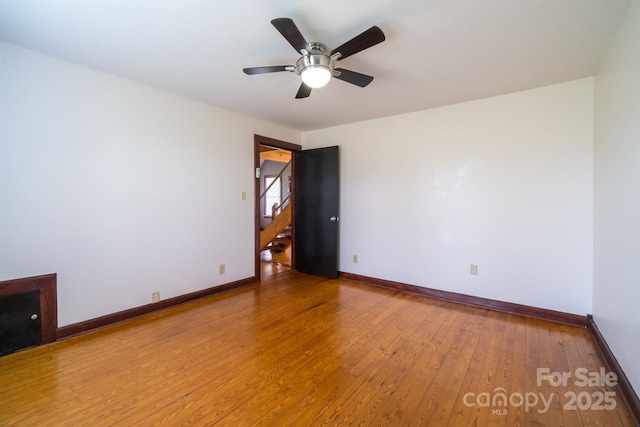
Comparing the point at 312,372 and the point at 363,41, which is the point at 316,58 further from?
the point at 312,372

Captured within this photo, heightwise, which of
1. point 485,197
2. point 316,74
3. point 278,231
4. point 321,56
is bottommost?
point 278,231

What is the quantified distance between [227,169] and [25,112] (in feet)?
6.08

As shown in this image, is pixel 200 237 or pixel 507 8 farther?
pixel 200 237

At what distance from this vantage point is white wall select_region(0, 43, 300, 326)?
6.93ft

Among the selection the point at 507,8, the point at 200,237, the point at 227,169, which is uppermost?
the point at 507,8

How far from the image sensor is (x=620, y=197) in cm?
181

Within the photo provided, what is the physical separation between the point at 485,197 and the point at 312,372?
263 cm

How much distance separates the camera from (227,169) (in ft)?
11.8

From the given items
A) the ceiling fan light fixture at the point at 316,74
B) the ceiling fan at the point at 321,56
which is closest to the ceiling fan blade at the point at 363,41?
the ceiling fan at the point at 321,56

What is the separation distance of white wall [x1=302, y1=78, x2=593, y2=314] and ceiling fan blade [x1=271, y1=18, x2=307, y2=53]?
2290 mm

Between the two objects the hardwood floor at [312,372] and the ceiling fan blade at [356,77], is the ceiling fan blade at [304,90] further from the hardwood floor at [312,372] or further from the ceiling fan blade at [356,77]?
the hardwood floor at [312,372]

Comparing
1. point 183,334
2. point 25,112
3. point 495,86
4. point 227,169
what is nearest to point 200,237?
point 227,169

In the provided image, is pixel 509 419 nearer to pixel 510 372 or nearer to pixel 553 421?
pixel 553 421

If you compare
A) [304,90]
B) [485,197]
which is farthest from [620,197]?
[304,90]
